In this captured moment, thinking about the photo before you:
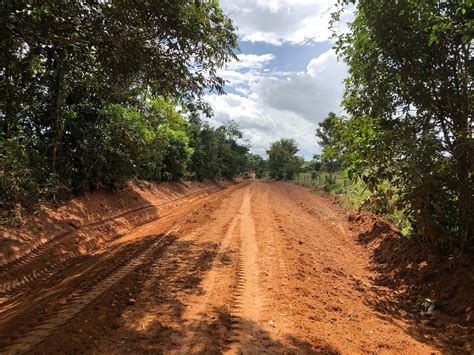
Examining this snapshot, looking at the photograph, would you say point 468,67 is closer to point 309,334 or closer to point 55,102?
point 309,334

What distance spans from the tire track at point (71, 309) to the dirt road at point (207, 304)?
0.06ft

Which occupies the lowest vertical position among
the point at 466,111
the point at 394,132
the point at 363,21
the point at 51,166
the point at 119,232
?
the point at 119,232

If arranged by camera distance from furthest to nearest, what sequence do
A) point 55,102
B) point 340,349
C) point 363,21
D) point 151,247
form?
point 55,102 → point 151,247 → point 363,21 → point 340,349

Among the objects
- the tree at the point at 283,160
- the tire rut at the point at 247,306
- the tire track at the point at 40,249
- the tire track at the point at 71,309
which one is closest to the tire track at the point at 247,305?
the tire rut at the point at 247,306

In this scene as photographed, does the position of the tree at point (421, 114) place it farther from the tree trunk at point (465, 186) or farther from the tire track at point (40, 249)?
the tire track at point (40, 249)

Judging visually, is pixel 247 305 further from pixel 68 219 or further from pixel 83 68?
pixel 68 219

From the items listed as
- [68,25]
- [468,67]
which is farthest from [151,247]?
[468,67]

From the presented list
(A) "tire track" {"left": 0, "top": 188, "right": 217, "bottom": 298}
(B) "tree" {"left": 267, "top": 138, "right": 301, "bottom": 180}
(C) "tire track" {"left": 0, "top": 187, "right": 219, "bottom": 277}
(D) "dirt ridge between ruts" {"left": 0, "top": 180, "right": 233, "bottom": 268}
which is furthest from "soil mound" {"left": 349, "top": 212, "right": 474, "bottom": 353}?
(B) "tree" {"left": 267, "top": 138, "right": 301, "bottom": 180}

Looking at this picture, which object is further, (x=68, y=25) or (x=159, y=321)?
A: (x=68, y=25)

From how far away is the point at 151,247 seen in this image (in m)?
8.32

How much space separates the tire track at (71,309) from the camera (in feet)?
12.6

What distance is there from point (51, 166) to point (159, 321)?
9.45 metres

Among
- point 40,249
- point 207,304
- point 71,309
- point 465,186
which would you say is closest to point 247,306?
point 207,304

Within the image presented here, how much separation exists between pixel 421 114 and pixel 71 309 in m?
7.20
